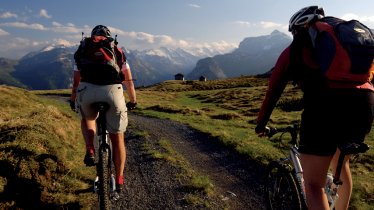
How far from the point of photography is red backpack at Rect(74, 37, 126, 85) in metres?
7.70

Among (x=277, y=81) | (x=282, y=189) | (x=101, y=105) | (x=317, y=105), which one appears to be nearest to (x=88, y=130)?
(x=101, y=105)

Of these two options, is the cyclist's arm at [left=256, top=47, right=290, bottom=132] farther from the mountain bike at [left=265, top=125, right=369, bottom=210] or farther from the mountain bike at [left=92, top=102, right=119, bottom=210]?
the mountain bike at [left=92, top=102, right=119, bottom=210]

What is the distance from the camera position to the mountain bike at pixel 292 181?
18.1 feet

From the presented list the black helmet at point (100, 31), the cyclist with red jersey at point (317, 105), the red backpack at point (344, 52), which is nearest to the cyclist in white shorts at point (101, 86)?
the black helmet at point (100, 31)

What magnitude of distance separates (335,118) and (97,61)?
4887 millimetres

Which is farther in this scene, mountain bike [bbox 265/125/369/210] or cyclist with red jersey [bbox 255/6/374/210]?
mountain bike [bbox 265/125/369/210]

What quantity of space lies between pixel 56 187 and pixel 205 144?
8.99m

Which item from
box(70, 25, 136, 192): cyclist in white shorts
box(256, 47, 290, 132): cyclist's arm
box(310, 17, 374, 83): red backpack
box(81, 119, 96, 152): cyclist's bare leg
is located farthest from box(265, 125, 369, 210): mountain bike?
box(81, 119, 96, 152): cyclist's bare leg

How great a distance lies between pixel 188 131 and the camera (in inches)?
838

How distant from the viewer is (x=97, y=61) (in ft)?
25.3

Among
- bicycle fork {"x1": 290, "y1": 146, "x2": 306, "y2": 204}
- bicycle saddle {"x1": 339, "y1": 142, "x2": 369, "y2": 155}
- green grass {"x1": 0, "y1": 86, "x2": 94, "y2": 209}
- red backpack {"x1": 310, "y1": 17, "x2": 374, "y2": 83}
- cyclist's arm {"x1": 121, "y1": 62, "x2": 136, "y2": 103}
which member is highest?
red backpack {"x1": 310, "y1": 17, "x2": 374, "y2": 83}

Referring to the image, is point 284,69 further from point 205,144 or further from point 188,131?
point 188,131

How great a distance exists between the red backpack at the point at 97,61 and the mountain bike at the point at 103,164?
0.56 meters

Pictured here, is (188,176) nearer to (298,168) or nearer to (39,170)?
(39,170)
